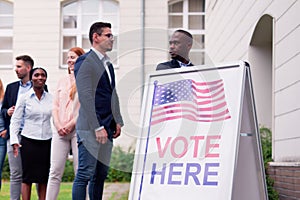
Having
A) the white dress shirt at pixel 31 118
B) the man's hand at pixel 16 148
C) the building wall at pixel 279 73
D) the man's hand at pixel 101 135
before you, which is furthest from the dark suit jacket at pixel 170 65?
the man's hand at pixel 16 148

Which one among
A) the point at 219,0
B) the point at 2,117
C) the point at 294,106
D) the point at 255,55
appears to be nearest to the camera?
the point at 294,106

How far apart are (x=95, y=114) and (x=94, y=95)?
175 mm

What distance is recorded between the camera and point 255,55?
980 centimetres

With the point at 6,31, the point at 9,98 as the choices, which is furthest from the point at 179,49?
the point at 6,31

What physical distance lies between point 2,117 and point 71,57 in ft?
5.02

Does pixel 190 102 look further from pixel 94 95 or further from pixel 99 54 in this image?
pixel 99 54

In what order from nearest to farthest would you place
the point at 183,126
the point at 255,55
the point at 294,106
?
the point at 183,126, the point at 294,106, the point at 255,55

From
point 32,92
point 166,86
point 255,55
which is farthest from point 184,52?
point 255,55

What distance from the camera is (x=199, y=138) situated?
5438mm

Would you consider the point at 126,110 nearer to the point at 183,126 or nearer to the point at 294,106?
the point at 183,126

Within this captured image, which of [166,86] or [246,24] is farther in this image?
[246,24]

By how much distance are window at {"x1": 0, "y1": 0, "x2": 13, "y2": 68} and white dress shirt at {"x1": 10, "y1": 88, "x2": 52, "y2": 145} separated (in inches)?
500

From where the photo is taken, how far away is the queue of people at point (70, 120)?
5.92m

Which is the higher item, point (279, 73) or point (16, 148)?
point (279, 73)
